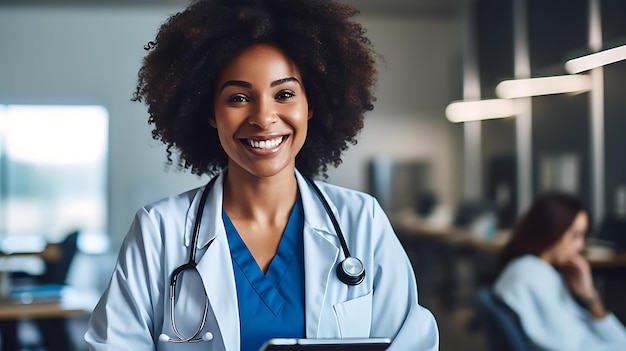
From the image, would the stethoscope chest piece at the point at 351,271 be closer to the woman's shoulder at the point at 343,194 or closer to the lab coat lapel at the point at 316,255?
the lab coat lapel at the point at 316,255

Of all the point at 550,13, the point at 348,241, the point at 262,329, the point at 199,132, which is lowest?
the point at 262,329

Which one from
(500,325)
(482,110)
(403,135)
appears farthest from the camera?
(403,135)

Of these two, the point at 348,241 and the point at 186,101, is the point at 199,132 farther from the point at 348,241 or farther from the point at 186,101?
the point at 348,241

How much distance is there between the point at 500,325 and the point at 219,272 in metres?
1.29

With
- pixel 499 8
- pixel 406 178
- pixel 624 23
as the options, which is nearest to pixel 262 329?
pixel 624 23

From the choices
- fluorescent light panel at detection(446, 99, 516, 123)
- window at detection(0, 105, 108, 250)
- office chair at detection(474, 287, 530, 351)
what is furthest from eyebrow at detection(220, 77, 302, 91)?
window at detection(0, 105, 108, 250)

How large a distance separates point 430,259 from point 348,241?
6462mm

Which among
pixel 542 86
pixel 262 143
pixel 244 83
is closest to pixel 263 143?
pixel 262 143

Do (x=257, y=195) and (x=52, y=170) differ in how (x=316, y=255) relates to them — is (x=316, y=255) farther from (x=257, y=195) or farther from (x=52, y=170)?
(x=52, y=170)

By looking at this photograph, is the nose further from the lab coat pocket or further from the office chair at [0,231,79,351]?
the office chair at [0,231,79,351]

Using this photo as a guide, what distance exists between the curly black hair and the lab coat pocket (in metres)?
0.37

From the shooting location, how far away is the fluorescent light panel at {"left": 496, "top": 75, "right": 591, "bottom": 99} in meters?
4.94

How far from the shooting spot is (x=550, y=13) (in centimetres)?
555

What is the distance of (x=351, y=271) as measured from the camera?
1374 millimetres
